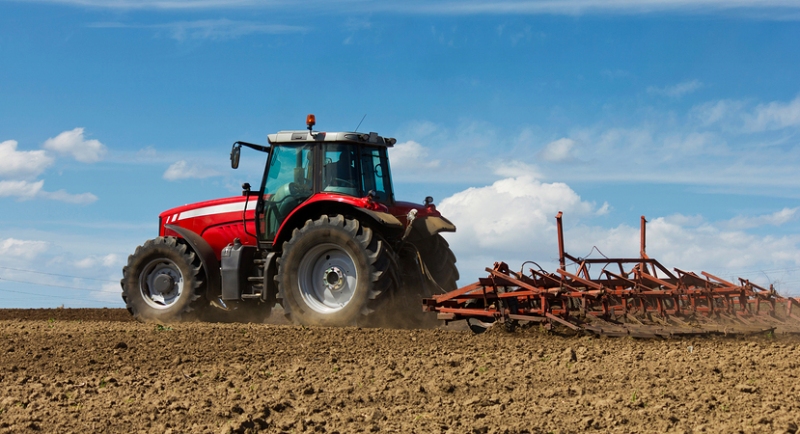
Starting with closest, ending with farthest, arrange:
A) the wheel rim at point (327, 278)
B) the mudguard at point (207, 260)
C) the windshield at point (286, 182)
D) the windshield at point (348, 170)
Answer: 1. the wheel rim at point (327, 278)
2. the windshield at point (348, 170)
3. the windshield at point (286, 182)
4. the mudguard at point (207, 260)

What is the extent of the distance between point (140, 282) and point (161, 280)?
15.1 inches

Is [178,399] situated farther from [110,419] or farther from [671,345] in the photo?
[671,345]

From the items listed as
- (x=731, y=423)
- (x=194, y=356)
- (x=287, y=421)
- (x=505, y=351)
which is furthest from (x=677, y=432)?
(x=194, y=356)

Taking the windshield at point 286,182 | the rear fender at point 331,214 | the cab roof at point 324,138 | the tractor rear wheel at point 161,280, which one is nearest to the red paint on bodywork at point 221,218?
the rear fender at point 331,214

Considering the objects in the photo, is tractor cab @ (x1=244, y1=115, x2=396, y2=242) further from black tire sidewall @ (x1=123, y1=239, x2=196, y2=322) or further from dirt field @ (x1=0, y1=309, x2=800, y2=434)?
dirt field @ (x1=0, y1=309, x2=800, y2=434)

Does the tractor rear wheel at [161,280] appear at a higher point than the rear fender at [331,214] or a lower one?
lower

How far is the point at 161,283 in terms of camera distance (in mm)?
11070

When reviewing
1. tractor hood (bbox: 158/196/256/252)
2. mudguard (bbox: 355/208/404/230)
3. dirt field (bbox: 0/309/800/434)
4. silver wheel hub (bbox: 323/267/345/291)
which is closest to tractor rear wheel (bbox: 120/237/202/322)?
tractor hood (bbox: 158/196/256/252)

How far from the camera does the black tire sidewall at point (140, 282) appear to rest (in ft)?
35.3

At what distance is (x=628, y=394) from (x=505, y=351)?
1.78 meters

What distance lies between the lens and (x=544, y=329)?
8102mm

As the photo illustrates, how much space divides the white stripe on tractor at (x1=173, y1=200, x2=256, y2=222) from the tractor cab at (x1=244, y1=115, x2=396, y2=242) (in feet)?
1.87

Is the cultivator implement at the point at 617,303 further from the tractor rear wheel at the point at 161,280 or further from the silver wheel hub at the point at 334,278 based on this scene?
the tractor rear wheel at the point at 161,280

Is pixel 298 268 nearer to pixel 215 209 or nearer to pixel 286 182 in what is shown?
pixel 286 182
